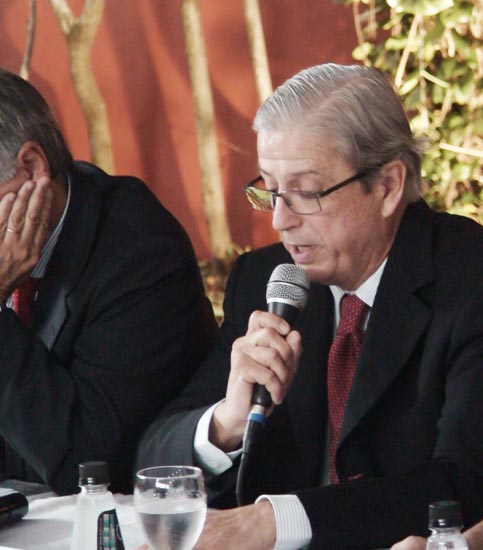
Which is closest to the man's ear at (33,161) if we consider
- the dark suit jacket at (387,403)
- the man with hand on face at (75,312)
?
the man with hand on face at (75,312)

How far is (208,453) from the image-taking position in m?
1.96

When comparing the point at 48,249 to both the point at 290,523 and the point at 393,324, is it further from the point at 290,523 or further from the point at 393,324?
the point at 290,523

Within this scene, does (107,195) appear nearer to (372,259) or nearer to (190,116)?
(372,259)

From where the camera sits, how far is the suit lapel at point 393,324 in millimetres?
1954

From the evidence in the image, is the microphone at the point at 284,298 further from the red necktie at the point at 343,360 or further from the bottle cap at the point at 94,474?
the bottle cap at the point at 94,474

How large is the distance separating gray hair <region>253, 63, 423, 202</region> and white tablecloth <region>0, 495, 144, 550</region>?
70 centimetres

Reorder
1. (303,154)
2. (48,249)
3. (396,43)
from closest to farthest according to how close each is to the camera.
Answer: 1. (303,154)
2. (48,249)
3. (396,43)

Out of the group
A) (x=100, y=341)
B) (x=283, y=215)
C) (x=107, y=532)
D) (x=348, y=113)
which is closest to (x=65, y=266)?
(x=100, y=341)

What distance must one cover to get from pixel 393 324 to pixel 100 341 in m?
0.62

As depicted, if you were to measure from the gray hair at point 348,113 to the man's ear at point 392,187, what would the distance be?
0.02 metres

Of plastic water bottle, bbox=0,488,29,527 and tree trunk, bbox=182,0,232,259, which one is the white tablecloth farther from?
tree trunk, bbox=182,0,232,259

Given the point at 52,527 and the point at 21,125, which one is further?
the point at 21,125

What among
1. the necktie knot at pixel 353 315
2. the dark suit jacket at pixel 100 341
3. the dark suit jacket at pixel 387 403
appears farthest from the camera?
the dark suit jacket at pixel 100 341

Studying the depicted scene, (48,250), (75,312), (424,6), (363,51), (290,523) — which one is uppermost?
(424,6)
